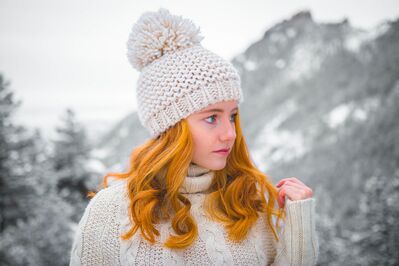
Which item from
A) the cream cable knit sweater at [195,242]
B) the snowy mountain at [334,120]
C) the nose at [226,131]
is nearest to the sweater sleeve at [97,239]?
the cream cable knit sweater at [195,242]

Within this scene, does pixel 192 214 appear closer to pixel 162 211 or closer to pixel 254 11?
pixel 162 211

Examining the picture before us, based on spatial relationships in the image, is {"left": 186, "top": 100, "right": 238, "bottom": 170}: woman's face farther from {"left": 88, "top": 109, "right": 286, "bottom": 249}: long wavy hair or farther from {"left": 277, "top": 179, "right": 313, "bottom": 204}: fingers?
{"left": 277, "top": 179, "right": 313, "bottom": 204}: fingers

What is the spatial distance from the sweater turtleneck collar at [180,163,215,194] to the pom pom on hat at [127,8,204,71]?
2.21 ft

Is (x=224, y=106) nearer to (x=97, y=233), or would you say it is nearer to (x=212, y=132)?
(x=212, y=132)

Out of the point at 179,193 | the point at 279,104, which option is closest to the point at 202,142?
the point at 179,193

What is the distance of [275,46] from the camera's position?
7.12 metres

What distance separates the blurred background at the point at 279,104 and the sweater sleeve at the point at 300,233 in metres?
1.12

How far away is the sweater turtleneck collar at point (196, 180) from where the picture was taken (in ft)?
5.14

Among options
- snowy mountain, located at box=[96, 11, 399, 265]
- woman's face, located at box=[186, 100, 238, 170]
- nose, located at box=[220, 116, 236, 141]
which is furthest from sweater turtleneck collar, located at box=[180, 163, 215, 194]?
snowy mountain, located at box=[96, 11, 399, 265]

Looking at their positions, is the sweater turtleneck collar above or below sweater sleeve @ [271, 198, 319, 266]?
above

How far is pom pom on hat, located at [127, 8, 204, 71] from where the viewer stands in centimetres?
150

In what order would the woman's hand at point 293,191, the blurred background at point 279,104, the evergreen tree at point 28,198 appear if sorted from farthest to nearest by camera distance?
the evergreen tree at point 28,198
the blurred background at point 279,104
the woman's hand at point 293,191

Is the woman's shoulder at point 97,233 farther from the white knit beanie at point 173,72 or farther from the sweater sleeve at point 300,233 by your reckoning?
the sweater sleeve at point 300,233

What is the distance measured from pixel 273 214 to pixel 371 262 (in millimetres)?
2365
